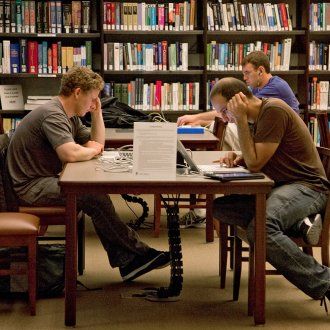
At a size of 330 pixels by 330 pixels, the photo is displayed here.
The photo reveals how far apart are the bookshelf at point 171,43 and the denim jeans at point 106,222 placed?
3418 millimetres

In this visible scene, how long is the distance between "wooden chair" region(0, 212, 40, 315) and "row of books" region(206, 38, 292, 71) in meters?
4.16

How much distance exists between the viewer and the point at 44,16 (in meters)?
7.31

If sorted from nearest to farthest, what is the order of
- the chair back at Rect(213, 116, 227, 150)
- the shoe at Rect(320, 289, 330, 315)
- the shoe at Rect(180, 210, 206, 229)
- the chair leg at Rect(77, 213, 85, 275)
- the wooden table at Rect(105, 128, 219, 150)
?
the shoe at Rect(320, 289, 330, 315) → the chair leg at Rect(77, 213, 85, 275) → the wooden table at Rect(105, 128, 219, 150) → the chair back at Rect(213, 116, 227, 150) → the shoe at Rect(180, 210, 206, 229)

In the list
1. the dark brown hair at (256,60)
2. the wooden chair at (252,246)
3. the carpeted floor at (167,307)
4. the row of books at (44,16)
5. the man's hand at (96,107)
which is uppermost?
the row of books at (44,16)

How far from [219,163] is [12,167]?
1.08 meters

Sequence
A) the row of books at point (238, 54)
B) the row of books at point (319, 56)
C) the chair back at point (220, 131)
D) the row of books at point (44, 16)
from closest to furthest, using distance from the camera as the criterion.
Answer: the chair back at point (220, 131) < the row of books at point (44, 16) < the row of books at point (238, 54) < the row of books at point (319, 56)

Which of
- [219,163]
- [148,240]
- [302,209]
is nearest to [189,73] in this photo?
[148,240]

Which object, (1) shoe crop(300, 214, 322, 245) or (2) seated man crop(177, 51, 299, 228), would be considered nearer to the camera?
(1) shoe crop(300, 214, 322, 245)

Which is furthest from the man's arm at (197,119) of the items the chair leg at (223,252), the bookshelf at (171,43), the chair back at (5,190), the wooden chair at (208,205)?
the chair back at (5,190)

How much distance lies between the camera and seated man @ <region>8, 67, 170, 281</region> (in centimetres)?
400

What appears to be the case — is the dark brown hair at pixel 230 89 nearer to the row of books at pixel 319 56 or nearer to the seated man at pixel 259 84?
the seated man at pixel 259 84

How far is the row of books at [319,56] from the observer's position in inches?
300

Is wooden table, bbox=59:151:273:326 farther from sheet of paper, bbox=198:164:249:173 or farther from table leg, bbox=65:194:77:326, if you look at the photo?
sheet of paper, bbox=198:164:249:173

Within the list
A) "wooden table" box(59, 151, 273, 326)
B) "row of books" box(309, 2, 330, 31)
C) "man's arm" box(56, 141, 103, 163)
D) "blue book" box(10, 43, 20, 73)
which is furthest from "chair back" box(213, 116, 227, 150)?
"blue book" box(10, 43, 20, 73)
